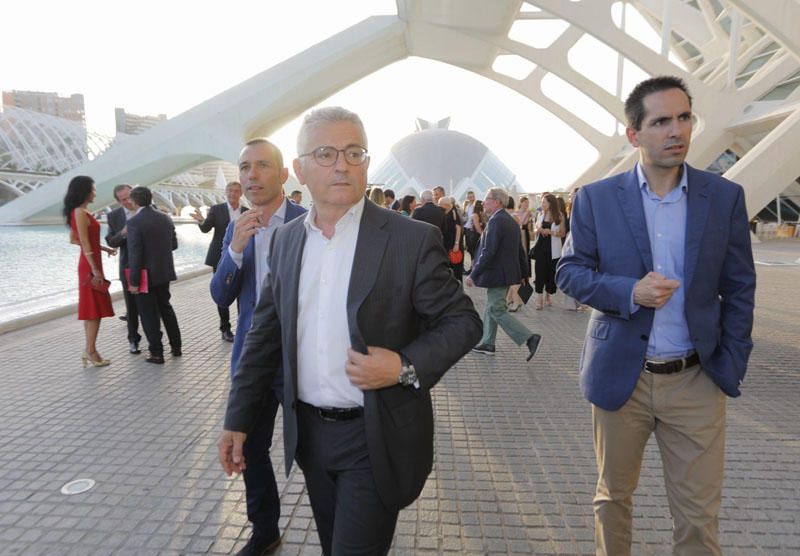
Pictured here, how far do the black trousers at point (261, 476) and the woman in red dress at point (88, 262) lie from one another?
3772 millimetres

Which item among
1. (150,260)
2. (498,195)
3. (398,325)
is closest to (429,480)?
(398,325)

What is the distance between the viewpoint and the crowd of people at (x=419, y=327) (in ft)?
5.18

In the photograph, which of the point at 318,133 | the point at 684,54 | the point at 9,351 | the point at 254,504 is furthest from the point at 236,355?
the point at 684,54

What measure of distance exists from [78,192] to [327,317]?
472cm

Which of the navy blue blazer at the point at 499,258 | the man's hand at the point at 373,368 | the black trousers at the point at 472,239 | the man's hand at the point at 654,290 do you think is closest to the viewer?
the man's hand at the point at 373,368

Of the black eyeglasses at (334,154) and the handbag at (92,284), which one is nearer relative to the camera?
the black eyeglasses at (334,154)

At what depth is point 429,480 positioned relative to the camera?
3252 millimetres

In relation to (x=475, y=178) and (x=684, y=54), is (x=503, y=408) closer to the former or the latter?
(x=684, y=54)

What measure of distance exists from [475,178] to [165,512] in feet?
217

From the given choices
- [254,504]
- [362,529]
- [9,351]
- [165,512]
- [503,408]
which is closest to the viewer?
[362,529]

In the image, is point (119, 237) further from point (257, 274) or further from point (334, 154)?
Result: point (334, 154)

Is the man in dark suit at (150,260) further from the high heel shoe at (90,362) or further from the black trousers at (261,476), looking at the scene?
the black trousers at (261,476)

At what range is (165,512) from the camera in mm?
2861

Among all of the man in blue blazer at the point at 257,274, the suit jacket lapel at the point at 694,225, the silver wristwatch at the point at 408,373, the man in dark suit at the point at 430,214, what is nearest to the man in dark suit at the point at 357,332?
the silver wristwatch at the point at 408,373
